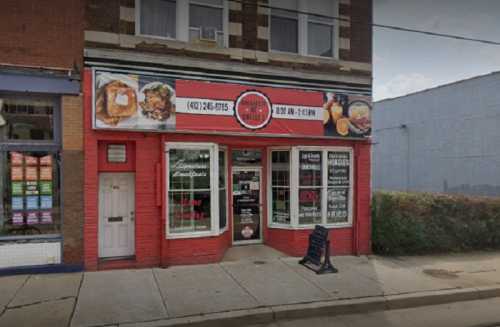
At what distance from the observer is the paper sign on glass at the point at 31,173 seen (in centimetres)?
770

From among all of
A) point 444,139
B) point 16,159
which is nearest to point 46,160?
point 16,159

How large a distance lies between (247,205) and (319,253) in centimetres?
240

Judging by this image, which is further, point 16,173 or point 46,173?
point 46,173

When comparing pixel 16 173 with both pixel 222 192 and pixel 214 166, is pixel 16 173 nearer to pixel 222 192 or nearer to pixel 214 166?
pixel 214 166

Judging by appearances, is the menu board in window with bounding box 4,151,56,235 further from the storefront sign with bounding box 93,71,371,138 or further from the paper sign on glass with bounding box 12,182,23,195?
the storefront sign with bounding box 93,71,371,138

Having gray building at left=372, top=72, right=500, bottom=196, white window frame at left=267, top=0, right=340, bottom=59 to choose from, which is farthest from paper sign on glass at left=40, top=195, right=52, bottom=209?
gray building at left=372, top=72, right=500, bottom=196

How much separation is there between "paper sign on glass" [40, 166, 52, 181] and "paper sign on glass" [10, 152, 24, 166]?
1.36 feet

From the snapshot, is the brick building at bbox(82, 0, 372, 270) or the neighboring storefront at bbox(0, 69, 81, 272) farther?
the brick building at bbox(82, 0, 372, 270)

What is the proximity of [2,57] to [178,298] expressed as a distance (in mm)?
5747

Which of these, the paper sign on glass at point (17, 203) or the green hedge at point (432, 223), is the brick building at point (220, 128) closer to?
the green hedge at point (432, 223)

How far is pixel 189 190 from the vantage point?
858cm

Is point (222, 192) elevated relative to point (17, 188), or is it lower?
lower

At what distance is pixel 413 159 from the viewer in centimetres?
2028

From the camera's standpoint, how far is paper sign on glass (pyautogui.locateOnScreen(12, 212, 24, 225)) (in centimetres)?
761
